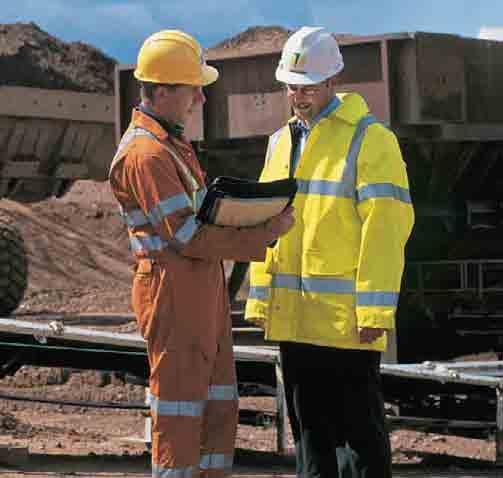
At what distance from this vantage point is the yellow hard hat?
4.20 meters

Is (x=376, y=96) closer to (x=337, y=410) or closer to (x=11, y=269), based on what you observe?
(x=337, y=410)

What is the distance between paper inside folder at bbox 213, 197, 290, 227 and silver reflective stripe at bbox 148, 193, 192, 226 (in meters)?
0.10

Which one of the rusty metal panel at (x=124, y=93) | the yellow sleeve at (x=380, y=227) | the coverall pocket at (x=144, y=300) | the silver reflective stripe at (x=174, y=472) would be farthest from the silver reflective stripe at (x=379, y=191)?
the rusty metal panel at (x=124, y=93)

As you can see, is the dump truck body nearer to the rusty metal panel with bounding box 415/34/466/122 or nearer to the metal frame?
the rusty metal panel with bounding box 415/34/466/122

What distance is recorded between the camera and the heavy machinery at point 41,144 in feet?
46.4

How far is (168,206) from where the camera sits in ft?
13.2

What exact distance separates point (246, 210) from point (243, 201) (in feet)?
0.12

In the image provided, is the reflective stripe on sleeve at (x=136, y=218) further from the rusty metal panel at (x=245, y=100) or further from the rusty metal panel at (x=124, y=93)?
the rusty metal panel at (x=124, y=93)

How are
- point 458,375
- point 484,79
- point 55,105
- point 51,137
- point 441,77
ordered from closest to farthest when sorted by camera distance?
point 458,375, point 441,77, point 484,79, point 55,105, point 51,137

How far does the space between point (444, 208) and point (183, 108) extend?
6088 mm

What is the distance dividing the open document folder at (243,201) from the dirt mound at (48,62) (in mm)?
16201

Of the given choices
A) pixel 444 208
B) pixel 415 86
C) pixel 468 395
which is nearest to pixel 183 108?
pixel 468 395

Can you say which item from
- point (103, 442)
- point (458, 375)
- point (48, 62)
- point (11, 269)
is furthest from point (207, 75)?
point (48, 62)

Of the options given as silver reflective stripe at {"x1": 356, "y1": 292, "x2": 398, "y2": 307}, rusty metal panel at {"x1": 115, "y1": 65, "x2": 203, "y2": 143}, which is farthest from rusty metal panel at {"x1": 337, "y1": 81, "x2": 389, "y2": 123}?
silver reflective stripe at {"x1": 356, "y1": 292, "x2": 398, "y2": 307}
